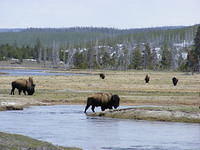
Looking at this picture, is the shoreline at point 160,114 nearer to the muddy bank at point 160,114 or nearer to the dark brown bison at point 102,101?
the muddy bank at point 160,114

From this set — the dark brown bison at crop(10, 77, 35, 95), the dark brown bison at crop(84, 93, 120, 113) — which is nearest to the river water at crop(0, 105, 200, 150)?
the dark brown bison at crop(84, 93, 120, 113)

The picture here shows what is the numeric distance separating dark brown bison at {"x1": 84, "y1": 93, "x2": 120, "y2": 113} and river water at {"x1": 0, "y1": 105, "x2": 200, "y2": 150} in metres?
0.81

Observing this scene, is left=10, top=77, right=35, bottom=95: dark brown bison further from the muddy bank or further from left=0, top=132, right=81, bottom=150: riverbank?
left=0, top=132, right=81, bottom=150: riverbank

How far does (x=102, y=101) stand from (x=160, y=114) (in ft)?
14.0

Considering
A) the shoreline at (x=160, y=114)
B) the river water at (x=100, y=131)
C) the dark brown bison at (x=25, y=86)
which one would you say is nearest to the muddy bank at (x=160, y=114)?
the shoreline at (x=160, y=114)

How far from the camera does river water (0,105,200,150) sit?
19.8 meters

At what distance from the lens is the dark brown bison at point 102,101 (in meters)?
31.3

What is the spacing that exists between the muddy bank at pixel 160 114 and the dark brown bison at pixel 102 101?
1881 millimetres

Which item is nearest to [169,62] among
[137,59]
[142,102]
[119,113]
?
[137,59]

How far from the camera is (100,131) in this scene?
23.4m

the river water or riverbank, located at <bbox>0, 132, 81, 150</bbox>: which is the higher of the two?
riverbank, located at <bbox>0, 132, 81, 150</bbox>

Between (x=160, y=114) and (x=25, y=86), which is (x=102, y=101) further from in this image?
(x=25, y=86)

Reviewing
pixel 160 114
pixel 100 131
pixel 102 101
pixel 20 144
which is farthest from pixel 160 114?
pixel 20 144

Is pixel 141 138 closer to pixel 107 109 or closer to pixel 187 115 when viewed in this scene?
pixel 187 115
